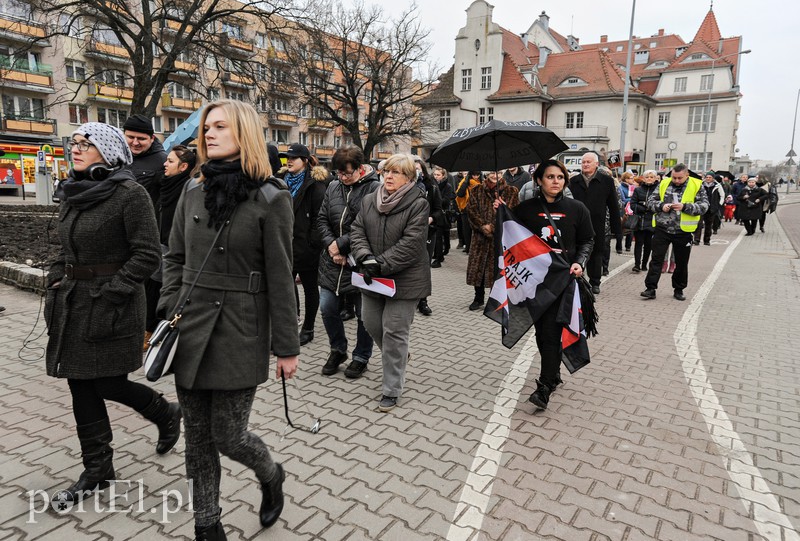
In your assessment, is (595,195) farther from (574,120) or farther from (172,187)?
(574,120)

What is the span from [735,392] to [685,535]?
2565 millimetres

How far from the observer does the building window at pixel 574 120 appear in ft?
168

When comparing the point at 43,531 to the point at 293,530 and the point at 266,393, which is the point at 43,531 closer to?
the point at 293,530

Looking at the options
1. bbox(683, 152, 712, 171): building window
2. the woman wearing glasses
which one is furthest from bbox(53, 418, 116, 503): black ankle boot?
bbox(683, 152, 712, 171): building window

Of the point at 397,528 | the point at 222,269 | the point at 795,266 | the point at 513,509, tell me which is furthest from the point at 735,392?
the point at 795,266

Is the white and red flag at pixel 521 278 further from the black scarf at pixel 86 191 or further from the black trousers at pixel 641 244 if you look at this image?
the black trousers at pixel 641 244

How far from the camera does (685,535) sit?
112 inches

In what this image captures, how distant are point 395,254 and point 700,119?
5922 centimetres

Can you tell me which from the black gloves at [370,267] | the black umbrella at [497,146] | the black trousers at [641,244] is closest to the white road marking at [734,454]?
the black umbrella at [497,146]

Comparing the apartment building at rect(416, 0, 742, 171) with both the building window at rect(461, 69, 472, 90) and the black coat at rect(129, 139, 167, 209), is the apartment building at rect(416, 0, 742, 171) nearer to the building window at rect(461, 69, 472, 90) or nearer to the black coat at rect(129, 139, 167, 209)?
the building window at rect(461, 69, 472, 90)

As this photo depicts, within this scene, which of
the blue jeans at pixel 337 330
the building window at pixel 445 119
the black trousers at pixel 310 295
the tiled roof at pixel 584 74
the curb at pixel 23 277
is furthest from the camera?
the building window at pixel 445 119

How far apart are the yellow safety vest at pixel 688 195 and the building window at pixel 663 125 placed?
173ft

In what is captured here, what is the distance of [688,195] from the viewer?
28.0 ft

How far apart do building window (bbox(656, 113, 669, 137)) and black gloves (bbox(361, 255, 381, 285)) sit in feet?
194
